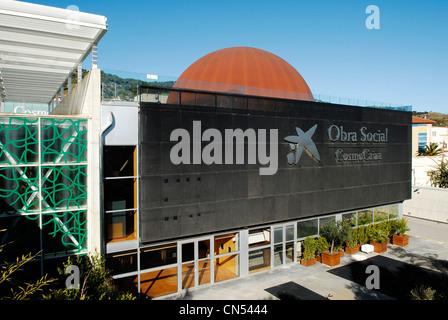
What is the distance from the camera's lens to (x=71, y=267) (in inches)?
478

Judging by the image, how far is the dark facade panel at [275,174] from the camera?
A: 13.9 m

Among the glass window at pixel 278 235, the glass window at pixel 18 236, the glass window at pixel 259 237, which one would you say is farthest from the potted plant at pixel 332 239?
the glass window at pixel 18 236

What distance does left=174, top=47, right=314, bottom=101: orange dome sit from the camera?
19031 mm

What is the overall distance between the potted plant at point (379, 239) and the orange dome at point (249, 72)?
9.14 m

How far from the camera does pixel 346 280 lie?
53.7 ft

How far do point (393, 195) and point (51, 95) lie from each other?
27.3m

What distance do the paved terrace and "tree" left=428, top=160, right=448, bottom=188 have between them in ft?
48.1

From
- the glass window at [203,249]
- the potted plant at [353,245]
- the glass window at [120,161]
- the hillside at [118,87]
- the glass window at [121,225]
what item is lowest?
the potted plant at [353,245]

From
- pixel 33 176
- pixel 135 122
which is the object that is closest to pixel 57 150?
pixel 33 176

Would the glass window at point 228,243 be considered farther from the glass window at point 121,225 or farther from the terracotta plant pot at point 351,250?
the terracotta plant pot at point 351,250

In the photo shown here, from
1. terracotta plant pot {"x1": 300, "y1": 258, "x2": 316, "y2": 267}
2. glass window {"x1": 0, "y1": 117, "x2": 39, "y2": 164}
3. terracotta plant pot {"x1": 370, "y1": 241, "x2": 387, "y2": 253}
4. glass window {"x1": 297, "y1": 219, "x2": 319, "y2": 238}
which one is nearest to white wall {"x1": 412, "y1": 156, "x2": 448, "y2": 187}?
terracotta plant pot {"x1": 370, "y1": 241, "x2": 387, "y2": 253}

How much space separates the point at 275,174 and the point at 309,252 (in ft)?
15.9

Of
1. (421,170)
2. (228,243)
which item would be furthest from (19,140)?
(421,170)

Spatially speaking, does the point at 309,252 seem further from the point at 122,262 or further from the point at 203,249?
the point at 122,262
